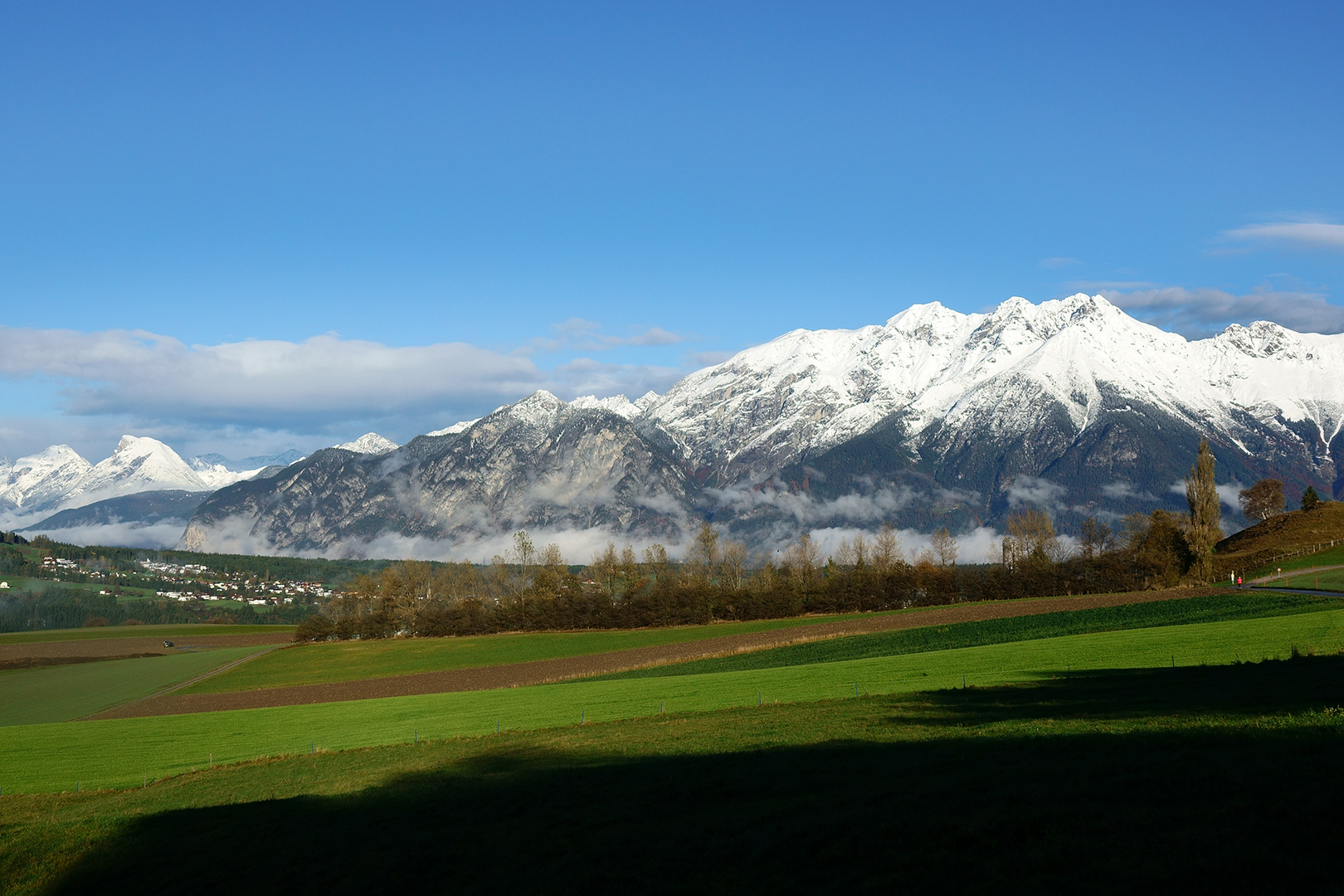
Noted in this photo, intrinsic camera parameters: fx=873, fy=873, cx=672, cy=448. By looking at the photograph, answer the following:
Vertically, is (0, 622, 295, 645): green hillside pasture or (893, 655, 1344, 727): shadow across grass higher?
(893, 655, 1344, 727): shadow across grass

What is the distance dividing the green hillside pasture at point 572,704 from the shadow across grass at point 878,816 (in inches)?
515

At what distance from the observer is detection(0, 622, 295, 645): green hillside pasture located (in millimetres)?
168875

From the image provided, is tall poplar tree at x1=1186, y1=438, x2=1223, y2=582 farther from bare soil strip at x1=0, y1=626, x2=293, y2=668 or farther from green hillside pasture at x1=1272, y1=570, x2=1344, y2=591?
bare soil strip at x1=0, y1=626, x2=293, y2=668

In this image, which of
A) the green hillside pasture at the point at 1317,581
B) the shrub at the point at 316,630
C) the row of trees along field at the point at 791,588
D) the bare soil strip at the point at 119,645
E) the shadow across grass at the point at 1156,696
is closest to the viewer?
the shadow across grass at the point at 1156,696

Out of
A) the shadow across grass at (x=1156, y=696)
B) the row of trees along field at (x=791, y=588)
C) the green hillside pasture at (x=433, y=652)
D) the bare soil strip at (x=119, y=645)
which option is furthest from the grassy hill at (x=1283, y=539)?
the bare soil strip at (x=119, y=645)

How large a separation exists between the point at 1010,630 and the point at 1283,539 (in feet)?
280

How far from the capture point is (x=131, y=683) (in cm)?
9806

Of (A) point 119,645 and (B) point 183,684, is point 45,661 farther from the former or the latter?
(B) point 183,684

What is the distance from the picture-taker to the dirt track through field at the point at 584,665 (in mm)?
77812

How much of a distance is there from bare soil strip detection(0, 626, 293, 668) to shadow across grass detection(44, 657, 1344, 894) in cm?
13094

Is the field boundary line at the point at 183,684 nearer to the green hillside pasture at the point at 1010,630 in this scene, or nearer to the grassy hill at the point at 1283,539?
the green hillside pasture at the point at 1010,630

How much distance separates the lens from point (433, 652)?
11556 cm

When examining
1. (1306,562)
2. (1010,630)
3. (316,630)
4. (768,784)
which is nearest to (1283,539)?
(1306,562)

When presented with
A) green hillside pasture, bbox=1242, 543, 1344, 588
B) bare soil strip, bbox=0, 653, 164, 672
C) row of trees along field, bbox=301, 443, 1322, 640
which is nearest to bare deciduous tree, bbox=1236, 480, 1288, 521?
row of trees along field, bbox=301, 443, 1322, 640
